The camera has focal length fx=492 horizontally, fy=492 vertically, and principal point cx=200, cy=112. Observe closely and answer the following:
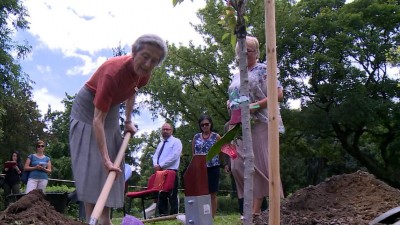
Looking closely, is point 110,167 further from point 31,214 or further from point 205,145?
point 205,145

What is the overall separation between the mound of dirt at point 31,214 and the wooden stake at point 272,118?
1.64 metres

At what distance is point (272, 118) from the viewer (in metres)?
1.98

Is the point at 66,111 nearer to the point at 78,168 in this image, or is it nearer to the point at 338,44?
the point at 338,44

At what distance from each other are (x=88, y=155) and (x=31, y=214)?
502 millimetres

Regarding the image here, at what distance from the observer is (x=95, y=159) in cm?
314

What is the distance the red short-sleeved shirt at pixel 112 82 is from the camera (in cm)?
295

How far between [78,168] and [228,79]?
1724 cm

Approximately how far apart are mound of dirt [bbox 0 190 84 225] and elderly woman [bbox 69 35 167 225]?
24 centimetres

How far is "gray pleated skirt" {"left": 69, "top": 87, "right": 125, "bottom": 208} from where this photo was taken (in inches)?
122

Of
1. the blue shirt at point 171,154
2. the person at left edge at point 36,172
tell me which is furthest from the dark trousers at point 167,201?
the person at left edge at point 36,172

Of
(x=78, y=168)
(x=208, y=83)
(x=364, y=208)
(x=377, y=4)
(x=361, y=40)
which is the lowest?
(x=364, y=208)

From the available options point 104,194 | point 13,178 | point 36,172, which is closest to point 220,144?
point 104,194

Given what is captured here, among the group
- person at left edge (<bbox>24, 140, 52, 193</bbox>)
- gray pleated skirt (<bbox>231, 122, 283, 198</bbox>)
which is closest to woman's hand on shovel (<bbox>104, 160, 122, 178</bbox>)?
gray pleated skirt (<bbox>231, 122, 283, 198</bbox>)

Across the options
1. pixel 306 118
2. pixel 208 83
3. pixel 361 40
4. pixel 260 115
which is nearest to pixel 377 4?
pixel 361 40
